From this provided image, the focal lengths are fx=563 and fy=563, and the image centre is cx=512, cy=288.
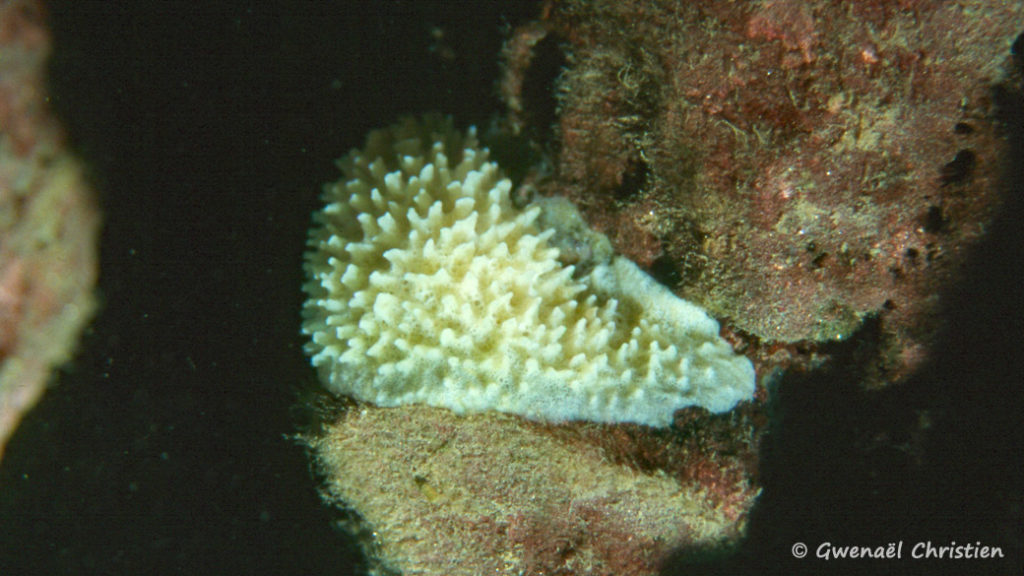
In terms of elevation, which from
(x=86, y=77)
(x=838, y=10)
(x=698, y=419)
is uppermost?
(x=838, y=10)

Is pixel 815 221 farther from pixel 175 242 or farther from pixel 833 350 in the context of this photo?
→ pixel 175 242

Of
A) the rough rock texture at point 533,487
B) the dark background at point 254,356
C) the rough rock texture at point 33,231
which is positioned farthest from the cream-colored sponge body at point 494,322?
the rough rock texture at point 33,231

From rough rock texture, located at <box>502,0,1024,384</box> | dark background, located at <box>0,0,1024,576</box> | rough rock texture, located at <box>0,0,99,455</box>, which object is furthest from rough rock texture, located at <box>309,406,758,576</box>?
rough rock texture, located at <box>0,0,99,455</box>

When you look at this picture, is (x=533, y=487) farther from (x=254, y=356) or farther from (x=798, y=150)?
(x=254, y=356)

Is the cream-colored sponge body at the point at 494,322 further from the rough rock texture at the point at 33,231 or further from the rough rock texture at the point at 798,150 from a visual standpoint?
the rough rock texture at the point at 33,231

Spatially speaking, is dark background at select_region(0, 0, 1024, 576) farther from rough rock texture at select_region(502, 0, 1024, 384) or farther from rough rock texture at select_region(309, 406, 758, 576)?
rough rock texture at select_region(309, 406, 758, 576)

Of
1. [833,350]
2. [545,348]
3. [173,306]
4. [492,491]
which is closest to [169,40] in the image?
[173,306]
